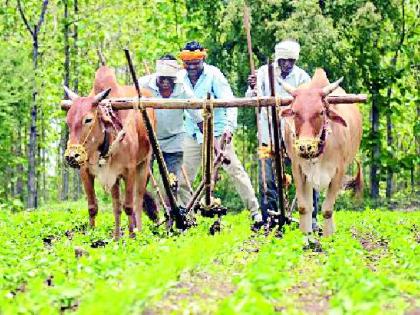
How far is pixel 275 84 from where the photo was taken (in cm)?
1232

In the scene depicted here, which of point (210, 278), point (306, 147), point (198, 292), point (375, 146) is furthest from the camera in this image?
point (375, 146)

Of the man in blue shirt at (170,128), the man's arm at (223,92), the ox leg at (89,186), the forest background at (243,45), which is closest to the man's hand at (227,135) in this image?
the man's arm at (223,92)

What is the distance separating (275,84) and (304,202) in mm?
1844

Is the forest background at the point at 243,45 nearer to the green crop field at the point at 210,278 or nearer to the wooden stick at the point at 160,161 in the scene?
the wooden stick at the point at 160,161

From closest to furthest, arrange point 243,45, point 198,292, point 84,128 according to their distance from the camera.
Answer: point 198,292 → point 84,128 → point 243,45

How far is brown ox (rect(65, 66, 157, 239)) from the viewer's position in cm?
1070

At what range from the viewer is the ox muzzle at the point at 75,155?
1037cm

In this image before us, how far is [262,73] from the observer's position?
1262 cm

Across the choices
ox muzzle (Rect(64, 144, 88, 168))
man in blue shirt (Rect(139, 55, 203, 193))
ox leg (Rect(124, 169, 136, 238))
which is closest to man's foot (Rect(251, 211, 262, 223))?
man in blue shirt (Rect(139, 55, 203, 193))

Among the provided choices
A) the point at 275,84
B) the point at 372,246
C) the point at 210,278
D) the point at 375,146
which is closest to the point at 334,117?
the point at 372,246

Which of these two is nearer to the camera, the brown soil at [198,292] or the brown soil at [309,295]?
the brown soil at [198,292]

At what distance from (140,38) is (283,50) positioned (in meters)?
19.8

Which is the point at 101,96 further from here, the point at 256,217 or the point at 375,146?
the point at 375,146

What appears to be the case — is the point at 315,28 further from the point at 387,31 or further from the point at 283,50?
the point at 283,50
